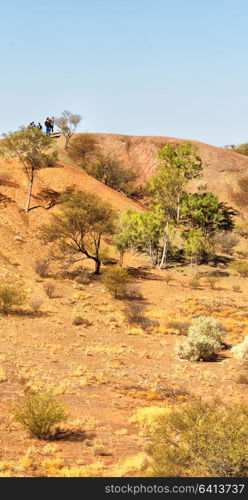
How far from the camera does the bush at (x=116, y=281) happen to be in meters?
28.8

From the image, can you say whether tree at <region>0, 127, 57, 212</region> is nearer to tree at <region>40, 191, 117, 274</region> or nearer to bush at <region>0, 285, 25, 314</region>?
tree at <region>40, 191, 117, 274</region>

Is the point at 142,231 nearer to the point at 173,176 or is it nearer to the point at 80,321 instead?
the point at 173,176

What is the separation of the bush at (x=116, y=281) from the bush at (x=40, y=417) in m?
18.1

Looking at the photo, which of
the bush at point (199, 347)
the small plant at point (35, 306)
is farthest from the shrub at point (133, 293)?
the bush at point (199, 347)

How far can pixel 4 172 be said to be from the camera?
A: 45500mm

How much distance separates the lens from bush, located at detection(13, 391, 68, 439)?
1028cm

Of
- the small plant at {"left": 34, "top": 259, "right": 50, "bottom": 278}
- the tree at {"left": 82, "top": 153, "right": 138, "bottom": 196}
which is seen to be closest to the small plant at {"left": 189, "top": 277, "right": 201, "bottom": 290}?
the small plant at {"left": 34, "top": 259, "right": 50, "bottom": 278}

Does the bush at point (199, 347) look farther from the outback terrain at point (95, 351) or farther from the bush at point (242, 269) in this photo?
the bush at point (242, 269)

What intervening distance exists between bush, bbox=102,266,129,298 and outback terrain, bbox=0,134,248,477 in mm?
628

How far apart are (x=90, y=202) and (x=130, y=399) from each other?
21.6m

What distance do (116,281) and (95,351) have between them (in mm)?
10785

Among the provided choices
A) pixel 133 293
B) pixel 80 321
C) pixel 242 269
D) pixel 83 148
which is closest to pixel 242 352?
pixel 80 321

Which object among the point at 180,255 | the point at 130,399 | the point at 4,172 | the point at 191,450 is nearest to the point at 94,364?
the point at 130,399

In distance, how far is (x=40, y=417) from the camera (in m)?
10.3
